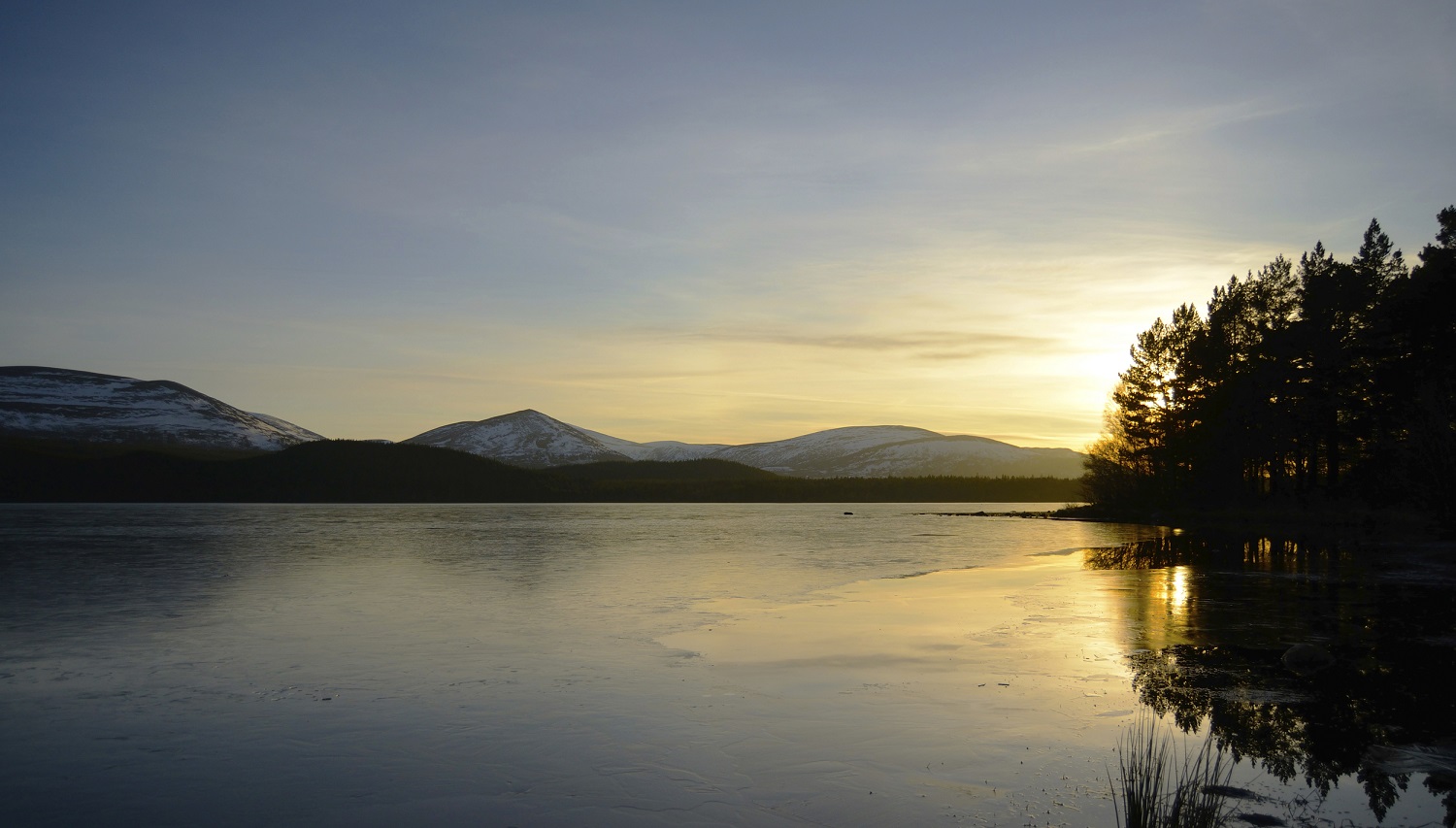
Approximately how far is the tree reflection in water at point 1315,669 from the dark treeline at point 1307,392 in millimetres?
15418

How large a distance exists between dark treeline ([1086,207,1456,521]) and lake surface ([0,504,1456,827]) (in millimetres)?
17267

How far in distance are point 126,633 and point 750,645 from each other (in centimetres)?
1313

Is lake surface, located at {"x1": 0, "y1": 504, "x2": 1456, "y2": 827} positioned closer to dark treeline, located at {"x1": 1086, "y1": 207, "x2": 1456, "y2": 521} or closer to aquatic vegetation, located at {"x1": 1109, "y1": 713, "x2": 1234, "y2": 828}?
aquatic vegetation, located at {"x1": 1109, "y1": 713, "x2": 1234, "y2": 828}

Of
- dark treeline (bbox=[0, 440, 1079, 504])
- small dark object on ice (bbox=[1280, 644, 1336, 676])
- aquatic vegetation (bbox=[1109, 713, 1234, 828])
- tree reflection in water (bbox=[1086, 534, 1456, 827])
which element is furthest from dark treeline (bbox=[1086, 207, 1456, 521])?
dark treeline (bbox=[0, 440, 1079, 504])

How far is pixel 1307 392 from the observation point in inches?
2152

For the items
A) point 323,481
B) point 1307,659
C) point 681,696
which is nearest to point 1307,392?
point 1307,659

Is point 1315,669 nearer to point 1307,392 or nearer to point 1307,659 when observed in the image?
point 1307,659

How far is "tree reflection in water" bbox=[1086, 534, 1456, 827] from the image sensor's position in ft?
33.2

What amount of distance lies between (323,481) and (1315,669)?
183m

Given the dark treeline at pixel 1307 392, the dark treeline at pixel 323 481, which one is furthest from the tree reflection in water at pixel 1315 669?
the dark treeline at pixel 323 481

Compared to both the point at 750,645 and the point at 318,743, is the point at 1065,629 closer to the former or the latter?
the point at 750,645

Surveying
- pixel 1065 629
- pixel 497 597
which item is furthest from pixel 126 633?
Answer: pixel 1065 629

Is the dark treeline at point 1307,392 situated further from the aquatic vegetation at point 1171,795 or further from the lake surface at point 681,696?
the aquatic vegetation at point 1171,795

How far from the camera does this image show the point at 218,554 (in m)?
39.5
